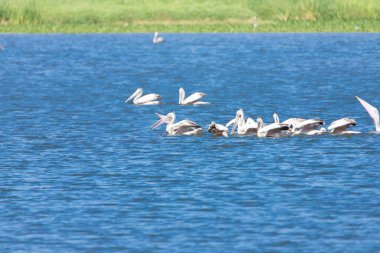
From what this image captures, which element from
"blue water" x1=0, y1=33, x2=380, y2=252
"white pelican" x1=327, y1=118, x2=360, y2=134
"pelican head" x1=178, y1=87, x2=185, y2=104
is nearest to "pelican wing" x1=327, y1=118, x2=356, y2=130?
"white pelican" x1=327, y1=118, x2=360, y2=134

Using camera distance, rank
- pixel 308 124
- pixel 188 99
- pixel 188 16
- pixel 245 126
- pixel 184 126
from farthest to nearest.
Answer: pixel 188 16 < pixel 188 99 < pixel 184 126 < pixel 245 126 < pixel 308 124

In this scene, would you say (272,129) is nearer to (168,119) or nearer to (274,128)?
(274,128)

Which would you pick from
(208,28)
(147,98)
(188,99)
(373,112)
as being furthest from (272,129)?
(208,28)

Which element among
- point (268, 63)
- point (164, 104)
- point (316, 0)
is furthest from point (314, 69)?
point (316, 0)

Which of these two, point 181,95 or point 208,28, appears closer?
point 181,95

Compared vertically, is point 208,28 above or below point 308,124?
below

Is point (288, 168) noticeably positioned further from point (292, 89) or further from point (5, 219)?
point (292, 89)

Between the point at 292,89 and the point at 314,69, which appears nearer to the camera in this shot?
the point at 292,89

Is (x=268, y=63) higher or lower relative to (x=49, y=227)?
lower

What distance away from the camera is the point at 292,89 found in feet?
140

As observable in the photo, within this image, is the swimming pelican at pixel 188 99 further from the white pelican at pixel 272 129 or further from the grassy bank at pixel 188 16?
the grassy bank at pixel 188 16

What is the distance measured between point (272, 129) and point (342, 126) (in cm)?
162

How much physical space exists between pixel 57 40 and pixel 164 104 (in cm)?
4152

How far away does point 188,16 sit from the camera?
80625 millimetres
